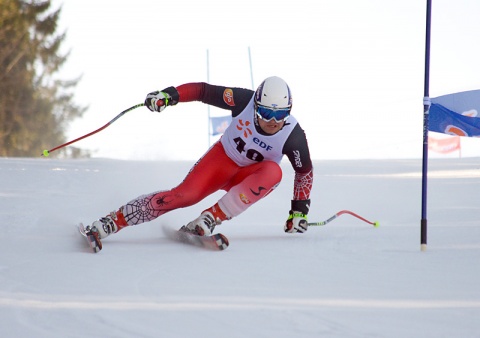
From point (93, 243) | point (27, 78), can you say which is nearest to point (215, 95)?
point (93, 243)

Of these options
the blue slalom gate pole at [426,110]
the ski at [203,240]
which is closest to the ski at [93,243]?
the ski at [203,240]

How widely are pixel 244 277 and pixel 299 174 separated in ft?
5.32

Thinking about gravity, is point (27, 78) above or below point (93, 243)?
above

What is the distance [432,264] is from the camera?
158 inches

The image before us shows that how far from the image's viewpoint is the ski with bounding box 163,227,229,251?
4520 millimetres

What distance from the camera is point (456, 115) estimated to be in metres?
4.93

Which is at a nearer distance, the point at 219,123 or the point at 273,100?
the point at 273,100

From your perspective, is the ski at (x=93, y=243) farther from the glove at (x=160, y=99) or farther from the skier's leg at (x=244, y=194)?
the glove at (x=160, y=99)

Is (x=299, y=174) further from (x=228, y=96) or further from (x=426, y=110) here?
(x=426, y=110)

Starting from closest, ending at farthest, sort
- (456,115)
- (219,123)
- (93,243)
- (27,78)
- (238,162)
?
(93,243)
(456,115)
(238,162)
(219,123)
(27,78)

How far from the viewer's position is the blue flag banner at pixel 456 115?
4.93m

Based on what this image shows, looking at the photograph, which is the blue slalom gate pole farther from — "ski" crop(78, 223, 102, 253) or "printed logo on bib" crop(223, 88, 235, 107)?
"ski" crop(78, 223, 102, 253)

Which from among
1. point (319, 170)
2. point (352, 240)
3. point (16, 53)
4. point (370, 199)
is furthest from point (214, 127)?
point (352, 240)

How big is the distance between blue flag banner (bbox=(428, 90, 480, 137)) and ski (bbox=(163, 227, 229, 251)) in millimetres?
1584
